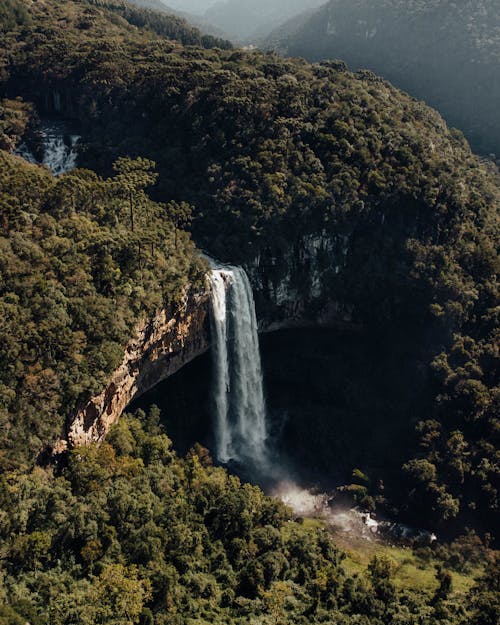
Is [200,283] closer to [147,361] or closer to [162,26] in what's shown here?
[147,361]

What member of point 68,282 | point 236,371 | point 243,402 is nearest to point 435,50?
point 236,371

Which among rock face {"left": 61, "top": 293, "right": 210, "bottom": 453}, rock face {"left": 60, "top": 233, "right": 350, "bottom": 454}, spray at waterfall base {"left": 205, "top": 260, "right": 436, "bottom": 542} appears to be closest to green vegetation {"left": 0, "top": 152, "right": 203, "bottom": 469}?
rock face {"left": 61, "top": 293, "right": 210, "bottom": 453}

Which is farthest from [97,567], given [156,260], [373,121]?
[373,121]

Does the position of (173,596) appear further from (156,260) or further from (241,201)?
(241,201)

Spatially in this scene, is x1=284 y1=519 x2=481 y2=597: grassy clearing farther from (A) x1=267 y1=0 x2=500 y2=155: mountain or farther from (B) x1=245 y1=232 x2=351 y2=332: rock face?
(A) x1=267 y1=0 x2=500 y2=155: mountain

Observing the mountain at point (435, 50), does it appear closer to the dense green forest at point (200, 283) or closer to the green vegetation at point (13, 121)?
the dense green forest at point (200, 283)

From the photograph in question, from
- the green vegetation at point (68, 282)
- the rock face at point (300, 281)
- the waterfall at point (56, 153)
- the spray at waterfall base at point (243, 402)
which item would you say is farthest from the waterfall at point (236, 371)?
the waterfall at point (56, 153)
